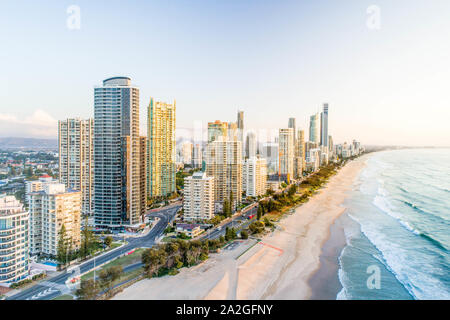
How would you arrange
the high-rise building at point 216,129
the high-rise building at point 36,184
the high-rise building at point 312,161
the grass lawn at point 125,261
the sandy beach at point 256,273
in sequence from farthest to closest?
the high-rise building at point 312,161 < the high-rise building at point 216,129 < the high-rise building at point 36,184 < the grass lawn at point 125,261 < the sandy beach at point 256,273

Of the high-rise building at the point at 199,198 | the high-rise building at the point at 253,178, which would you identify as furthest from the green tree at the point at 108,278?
the high-rise building at the point at 253,178

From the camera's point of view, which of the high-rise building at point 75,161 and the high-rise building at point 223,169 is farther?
the high-rise building at point 223,169

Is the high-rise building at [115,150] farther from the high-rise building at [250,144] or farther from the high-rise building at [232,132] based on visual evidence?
the high-rise building at [250,144]

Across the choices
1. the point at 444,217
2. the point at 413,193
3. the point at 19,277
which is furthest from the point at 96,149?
the point at 413,193

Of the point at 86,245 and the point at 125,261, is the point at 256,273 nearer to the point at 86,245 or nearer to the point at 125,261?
the point at 125,261

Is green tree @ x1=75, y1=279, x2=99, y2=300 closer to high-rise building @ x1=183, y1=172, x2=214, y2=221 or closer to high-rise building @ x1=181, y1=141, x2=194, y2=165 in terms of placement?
high-rise building @ x1=183, y1=172, x2=214, y2=221

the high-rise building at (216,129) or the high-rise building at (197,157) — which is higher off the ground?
the high-rise building at (216,129)

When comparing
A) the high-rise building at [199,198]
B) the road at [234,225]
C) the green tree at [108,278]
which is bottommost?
the road at [234,225]
